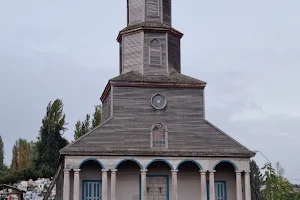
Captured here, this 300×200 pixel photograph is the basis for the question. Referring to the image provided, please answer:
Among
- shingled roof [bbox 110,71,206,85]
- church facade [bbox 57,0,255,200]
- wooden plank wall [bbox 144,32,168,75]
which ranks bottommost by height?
church facade [bbox 57,0,255,200]

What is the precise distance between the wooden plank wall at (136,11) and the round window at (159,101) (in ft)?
21.2

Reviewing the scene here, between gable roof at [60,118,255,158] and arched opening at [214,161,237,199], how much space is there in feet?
4.81

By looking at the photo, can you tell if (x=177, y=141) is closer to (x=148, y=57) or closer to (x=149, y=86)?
(x=149, y=86)

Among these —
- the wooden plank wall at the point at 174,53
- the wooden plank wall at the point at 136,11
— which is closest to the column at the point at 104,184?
the wooden plank wall at the point at 174,53

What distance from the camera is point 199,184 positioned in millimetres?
31375

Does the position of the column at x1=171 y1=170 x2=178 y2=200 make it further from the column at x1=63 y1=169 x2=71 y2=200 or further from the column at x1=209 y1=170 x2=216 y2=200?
the column at x1=63 y1=169 x2=71 y2=200

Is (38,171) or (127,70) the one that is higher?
(127,70)

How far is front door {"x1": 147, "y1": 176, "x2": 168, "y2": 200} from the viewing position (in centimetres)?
3069

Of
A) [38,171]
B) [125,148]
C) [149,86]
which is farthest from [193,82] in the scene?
[38,171]

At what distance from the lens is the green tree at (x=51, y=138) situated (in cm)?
6900

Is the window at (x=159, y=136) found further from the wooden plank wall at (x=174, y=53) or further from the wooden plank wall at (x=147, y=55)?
the wooden plank wall at (x=174, y=53)

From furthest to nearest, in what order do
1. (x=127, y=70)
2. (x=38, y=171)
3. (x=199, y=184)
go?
(x=38, y=171)
(x=127, y=70)
(x=199, y=184)

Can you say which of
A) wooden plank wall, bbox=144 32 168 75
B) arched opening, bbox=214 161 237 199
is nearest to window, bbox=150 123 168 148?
arched opening, bbox=214 161 237 199

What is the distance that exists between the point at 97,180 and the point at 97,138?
2.98 m
